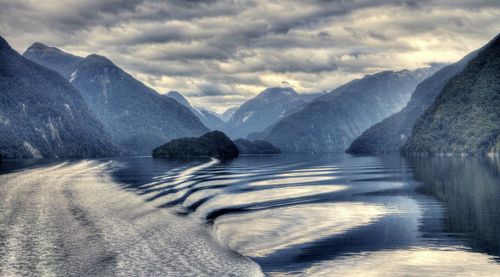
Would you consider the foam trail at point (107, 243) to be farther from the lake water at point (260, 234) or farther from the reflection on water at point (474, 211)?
the reflection on water at point (474, 211)

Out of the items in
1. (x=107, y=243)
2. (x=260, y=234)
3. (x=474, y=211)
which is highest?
(x=107, y=243)

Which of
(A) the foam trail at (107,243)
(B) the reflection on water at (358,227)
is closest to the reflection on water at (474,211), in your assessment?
(B) the reflection on water at (358,227)

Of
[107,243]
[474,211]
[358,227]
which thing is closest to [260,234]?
[358,227]

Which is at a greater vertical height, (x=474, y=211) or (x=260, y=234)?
(x=260, y=234)

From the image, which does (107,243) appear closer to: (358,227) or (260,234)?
(260,234)

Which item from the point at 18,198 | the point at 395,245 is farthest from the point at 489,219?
the point at 18,198

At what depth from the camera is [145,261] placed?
3909 cm

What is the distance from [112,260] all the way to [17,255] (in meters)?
8.23

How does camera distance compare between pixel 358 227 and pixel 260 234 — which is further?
pixel 358 227

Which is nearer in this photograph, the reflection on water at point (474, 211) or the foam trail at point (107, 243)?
the foam trail at point (107, 243)

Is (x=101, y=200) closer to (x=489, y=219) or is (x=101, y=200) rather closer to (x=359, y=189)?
(x=359, y=189)

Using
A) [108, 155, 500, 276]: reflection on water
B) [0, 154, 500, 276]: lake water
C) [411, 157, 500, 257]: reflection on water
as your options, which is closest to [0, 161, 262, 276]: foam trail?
[0, 154, 500, 276]: lake water

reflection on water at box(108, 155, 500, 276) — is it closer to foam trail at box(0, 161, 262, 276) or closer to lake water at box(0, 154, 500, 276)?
lake water at box(0, 154, 500, 276)

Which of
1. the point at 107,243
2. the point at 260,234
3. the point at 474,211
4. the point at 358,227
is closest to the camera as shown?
the point at 107,243
